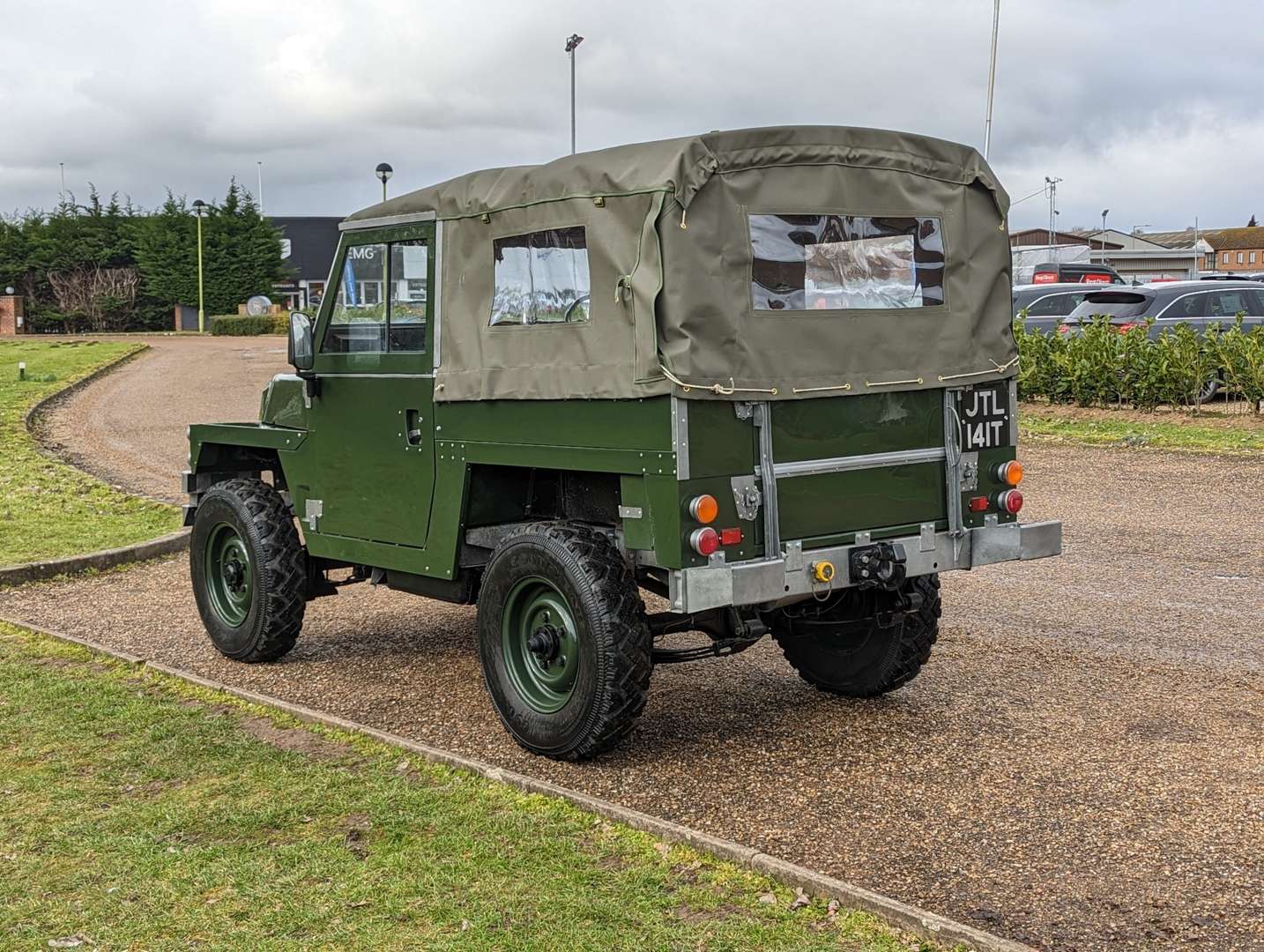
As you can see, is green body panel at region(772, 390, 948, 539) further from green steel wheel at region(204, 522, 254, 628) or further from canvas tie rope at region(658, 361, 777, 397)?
green steel wheel at region(204, 522, 254, 628)

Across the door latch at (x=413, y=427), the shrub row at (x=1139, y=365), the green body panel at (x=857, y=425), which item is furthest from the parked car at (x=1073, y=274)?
the door latch at (x=413, y=427)

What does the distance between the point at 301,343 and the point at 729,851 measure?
3.65 metres

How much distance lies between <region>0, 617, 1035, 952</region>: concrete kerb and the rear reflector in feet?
3.23

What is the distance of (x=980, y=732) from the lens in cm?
618

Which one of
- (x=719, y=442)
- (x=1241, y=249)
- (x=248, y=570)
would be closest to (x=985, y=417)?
(x=719, y=442)

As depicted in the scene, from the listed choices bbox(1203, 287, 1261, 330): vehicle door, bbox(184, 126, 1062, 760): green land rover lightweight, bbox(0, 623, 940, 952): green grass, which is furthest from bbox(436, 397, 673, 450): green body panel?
bbox(1203, 287, 1261, 330): vehicle door

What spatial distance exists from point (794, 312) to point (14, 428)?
1801cm

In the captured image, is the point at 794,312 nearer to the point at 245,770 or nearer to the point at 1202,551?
the point at 245,770

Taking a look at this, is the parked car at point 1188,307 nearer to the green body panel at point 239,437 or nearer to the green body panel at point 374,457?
the green body panel at point 239,437

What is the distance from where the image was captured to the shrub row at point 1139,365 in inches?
667

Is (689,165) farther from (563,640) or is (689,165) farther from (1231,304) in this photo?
(1231,304)

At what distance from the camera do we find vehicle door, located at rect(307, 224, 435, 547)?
21.5ft

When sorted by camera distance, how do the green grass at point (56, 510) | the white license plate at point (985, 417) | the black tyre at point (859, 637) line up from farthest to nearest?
the green grass at point (56, 510)
the black tyre at point (859, 637)
the white license plate at point (985, 417)

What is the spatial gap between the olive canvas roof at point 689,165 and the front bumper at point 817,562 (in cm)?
140
